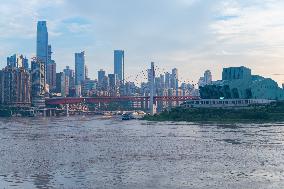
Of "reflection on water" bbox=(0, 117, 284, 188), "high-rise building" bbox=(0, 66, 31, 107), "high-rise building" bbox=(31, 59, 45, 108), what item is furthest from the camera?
"high-rise building" bbox=(0, 66, 31, 107)

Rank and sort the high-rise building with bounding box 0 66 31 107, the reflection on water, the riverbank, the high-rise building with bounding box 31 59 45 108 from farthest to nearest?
1. the high-rise building with bounding box 0 66 31 107
2. the high-rise building with bounding box 31 59 45 108
3. the riverbank
4. the reflection on water

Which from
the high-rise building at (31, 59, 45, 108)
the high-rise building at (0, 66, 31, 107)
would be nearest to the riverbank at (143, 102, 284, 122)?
the high-rise building at (31, 59, 45, 108)

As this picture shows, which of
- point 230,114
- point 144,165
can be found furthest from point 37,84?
point 144,165

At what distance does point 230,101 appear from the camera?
106 meters

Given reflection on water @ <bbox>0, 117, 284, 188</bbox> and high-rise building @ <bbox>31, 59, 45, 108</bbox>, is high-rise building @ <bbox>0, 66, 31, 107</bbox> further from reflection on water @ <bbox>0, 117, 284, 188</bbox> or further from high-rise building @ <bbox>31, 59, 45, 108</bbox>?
reflection on water @ <bbox>0, 117, 284, 188</bbox>

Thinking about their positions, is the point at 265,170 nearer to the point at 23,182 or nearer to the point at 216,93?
the point at 23,182

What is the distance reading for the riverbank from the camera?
3211 inches

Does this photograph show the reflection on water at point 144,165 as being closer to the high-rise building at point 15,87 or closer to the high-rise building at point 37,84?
the high-rise building at point 37,84

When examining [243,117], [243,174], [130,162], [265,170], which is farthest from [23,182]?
[243,117]

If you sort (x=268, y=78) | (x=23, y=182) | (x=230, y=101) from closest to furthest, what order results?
(x=23, y=182), (x=230, y=101), (x=268, y=78)

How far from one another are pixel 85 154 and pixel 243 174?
12188mm

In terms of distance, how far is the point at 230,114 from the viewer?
285ft

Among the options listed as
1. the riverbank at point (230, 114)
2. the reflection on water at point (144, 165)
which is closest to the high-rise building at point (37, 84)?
the riverbank at point (230, 114)

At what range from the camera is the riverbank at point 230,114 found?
8156 centimetres
